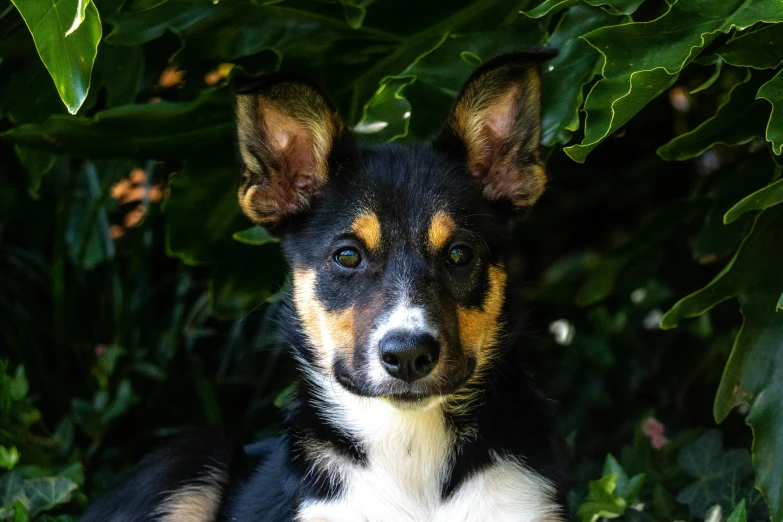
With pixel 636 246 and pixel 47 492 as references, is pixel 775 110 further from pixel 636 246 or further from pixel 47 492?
pixel 47 492

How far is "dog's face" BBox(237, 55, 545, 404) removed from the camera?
3189 millimetres

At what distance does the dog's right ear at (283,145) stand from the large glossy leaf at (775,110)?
4.40 ft

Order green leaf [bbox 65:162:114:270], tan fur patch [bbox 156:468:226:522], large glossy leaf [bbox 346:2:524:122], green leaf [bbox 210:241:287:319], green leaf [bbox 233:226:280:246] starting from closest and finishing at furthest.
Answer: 1. tan fur patch [bbox 156:468:226:522]
2. green leaf [bbox 233:226:280:246]
3. large glossy leaf [bbox 346:2:524:122]
4. green leaf [bbox 210:241:287:319]
5. green leaf [bbox 65:162:114:270]

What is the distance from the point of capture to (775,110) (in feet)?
10.1

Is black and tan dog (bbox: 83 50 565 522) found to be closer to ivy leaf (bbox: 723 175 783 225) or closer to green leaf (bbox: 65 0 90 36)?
green leaf (bbox: 65 0 90 36)

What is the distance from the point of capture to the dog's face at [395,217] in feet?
10.5

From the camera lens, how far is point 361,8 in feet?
12.5

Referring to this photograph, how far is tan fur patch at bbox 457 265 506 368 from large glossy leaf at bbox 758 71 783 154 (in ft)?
3.14

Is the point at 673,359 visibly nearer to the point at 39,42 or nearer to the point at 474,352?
the point at 474,352

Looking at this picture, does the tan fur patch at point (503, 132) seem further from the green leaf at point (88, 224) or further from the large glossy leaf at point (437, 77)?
the green leaf at point (88, 224)

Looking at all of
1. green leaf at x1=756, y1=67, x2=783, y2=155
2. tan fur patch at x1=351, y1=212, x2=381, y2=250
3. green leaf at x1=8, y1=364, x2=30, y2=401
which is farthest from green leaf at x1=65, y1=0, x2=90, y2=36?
green leaf at x1=756, y1=67, x2=783, y2=155

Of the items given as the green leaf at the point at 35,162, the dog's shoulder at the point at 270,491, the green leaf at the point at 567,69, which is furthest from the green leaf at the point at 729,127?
the green leaf at the point at 35,162

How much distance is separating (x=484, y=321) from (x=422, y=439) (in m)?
0.45

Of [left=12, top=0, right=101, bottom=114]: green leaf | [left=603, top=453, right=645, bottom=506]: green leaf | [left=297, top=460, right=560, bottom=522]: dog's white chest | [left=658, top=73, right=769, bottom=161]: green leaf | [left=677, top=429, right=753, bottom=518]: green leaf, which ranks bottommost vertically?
[left=677, top=429, right=753, bottom=518]: green leaf
